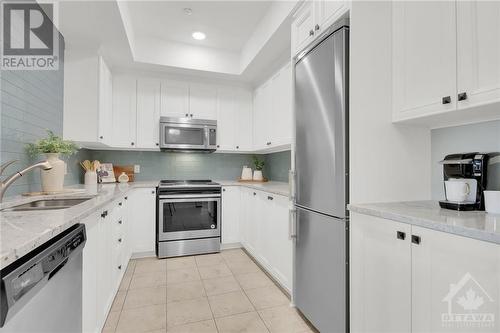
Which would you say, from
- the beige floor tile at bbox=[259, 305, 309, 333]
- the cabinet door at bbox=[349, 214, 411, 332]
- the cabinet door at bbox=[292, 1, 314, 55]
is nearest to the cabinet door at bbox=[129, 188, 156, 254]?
the beige floor tile at bbox=[259, 305, 309, 333]

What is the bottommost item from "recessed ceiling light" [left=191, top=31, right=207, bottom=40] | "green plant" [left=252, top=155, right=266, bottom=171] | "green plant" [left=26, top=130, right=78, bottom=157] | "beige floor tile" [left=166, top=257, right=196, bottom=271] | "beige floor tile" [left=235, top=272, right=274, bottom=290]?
"beige floor tile" [left=235, top=272, right=274, bottom=290]

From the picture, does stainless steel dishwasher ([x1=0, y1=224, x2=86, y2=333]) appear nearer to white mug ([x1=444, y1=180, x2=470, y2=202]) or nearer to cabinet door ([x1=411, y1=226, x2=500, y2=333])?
cabinet door ([x1=411, y1=226, x2=500, y2=333])

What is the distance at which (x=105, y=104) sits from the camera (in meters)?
2.88

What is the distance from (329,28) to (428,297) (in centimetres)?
153

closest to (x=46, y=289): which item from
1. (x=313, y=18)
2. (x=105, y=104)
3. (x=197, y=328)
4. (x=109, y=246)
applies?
(x=109, y=246)

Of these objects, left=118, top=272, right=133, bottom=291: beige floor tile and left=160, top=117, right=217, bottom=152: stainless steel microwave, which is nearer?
left=118, top=272, right=133, bottom=291: beige floor tile

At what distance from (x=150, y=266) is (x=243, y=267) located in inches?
42.1

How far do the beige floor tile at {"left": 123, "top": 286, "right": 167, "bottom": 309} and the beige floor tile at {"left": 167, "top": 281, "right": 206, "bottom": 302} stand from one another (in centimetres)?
5

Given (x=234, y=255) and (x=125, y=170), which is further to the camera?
(x=125, y=170)

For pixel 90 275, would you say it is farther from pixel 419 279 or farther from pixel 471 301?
pixel 471 301

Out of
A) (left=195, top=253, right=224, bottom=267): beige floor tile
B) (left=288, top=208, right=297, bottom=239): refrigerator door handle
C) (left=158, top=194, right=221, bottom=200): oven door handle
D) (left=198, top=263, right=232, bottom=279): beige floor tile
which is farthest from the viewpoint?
(left=158, top=194, right=221, bottom=200): oven door handle

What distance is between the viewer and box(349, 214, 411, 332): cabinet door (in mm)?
1140

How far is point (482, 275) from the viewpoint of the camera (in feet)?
2.84

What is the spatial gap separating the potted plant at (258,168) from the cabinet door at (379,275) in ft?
7.93
